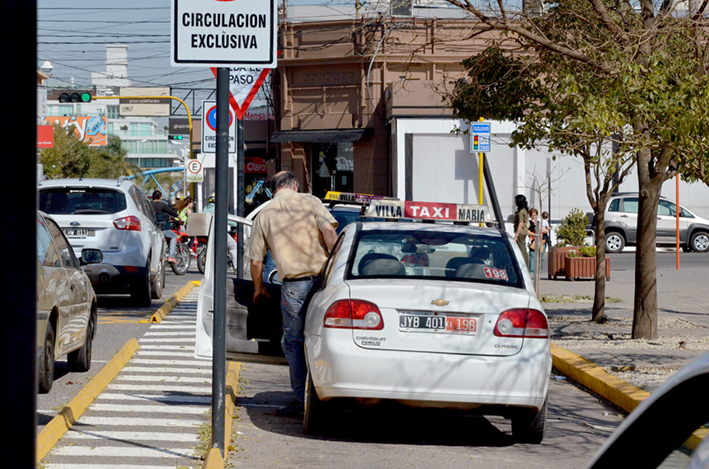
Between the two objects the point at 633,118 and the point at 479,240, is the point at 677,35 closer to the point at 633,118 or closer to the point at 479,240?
the point at 633,118

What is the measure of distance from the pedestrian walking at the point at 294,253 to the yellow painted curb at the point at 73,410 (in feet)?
5.05

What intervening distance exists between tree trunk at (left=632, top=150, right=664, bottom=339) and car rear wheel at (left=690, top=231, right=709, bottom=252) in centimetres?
2031

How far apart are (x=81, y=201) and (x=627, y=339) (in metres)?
8.33

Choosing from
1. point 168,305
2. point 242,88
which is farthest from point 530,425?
point 168,305

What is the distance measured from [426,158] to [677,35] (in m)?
21.1

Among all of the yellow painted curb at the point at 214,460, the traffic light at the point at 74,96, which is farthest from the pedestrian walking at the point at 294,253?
the traffic light at the point at 74,96

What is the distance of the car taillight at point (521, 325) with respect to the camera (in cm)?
620

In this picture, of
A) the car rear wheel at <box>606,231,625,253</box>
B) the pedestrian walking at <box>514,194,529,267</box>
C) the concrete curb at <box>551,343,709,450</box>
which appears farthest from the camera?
the car rear wheel at <box>606,231,625,253</box>

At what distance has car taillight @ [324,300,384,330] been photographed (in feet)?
20.3

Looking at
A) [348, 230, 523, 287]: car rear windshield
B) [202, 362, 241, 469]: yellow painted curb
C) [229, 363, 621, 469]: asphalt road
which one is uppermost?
[348, 230, 523, 287]: car rear windshield

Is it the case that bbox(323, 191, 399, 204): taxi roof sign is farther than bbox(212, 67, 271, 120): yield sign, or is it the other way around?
bbox(323, 191, 399, 204): taxi roof sign

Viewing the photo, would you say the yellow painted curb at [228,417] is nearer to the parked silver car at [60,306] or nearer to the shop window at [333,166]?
the parked silver car at [60,306]

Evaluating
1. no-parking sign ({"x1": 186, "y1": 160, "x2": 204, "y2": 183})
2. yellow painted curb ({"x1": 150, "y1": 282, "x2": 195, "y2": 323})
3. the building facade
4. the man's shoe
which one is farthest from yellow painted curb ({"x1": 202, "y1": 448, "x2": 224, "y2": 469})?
the building facade

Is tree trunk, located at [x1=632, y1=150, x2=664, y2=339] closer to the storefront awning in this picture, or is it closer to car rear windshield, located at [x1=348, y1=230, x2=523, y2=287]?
car rear windshield, located at [x1=348, y1=230, x2=523, y2=287]
